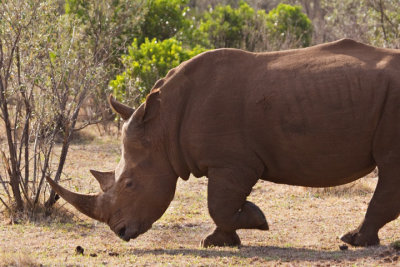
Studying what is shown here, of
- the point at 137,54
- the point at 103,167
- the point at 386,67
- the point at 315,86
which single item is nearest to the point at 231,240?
the point at 315,86

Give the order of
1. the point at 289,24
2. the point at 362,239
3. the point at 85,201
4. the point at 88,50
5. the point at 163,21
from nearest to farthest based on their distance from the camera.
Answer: the point at 362,239 → the point at 85,201 → the point at 88,50 → the point at 163,21 → the point at 289,24

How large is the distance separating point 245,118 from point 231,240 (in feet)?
3.99

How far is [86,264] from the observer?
257 inches

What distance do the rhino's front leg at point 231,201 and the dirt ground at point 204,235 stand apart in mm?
263

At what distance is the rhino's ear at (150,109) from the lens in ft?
24.0

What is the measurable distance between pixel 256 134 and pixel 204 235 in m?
1.67

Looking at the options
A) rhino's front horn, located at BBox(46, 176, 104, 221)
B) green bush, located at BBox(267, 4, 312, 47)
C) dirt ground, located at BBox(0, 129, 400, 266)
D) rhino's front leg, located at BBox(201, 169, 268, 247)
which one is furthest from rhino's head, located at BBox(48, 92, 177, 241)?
green bush, located at BBox(267, 4, 312, 47)

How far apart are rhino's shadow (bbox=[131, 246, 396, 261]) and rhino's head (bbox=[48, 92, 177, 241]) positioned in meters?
Result: 0.33

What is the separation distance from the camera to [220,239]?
7.36 m

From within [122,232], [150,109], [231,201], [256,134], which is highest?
[150,109]

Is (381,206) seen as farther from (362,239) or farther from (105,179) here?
(105,179)

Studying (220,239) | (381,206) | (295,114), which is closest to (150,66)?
(220,239)

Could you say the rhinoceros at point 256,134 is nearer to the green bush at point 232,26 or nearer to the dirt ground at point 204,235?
the dirt ground at point 204,235

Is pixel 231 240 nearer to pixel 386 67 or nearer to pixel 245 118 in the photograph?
pixel 245 118
